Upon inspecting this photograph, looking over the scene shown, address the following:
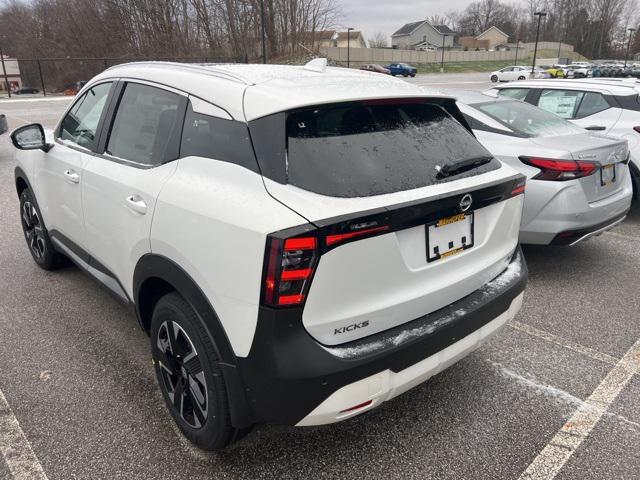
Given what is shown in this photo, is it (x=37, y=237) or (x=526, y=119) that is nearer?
(x=37, y=237)

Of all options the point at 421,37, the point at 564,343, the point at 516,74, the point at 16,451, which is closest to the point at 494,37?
the point at 421,37

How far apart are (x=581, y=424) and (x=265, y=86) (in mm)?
2302

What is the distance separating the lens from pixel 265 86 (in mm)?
2213

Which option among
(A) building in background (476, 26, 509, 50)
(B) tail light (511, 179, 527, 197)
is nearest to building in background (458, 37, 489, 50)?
(A) building in background (476, 26, 509, 50)

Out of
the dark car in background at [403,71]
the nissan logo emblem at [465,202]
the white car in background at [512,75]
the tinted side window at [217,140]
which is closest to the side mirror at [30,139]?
the tinted side window at [217,140]

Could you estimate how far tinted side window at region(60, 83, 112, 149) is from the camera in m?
3.15

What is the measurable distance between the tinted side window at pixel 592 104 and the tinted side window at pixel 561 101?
0.10 metres

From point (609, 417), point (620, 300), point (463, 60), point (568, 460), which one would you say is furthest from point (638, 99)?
point (463, 60)

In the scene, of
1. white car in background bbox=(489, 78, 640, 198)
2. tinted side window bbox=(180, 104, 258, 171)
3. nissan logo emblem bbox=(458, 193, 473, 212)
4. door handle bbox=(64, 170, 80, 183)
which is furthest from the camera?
white car in background bbox=(489, 78, 640, 198)

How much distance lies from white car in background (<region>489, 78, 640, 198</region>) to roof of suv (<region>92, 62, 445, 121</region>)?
487cm

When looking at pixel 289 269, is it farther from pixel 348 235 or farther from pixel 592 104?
pixel 592 104

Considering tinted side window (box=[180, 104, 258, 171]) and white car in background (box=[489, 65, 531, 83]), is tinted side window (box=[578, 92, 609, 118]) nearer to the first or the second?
tinted side window (box=[180, 104, 258, 171])

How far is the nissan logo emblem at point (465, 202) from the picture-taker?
218 centimetres

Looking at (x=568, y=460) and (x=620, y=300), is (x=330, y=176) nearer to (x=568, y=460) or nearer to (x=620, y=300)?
(x=568, y=460)
